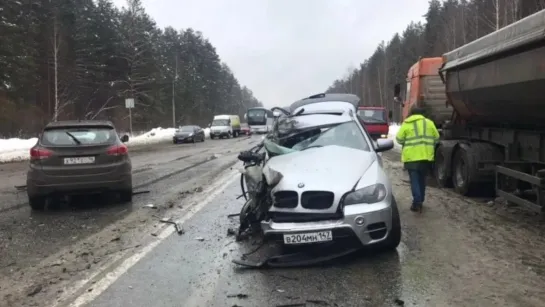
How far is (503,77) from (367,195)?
12.4 feet

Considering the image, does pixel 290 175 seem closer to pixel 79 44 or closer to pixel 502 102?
pixel 502 102

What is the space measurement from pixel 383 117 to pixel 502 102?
2096 cm

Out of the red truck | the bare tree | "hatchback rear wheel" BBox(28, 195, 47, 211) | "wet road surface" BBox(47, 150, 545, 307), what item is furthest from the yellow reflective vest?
the bare tree

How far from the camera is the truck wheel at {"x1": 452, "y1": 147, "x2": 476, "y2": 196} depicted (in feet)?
31.8

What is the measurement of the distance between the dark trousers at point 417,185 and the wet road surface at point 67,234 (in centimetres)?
394

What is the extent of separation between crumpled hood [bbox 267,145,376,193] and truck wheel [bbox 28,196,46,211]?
15.3ft

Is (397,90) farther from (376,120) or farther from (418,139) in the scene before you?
(376,120)

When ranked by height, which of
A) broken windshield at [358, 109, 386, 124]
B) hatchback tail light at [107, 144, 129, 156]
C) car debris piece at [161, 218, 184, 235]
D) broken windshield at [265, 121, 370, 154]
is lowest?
car debris piece at [161, 218, 184, 235]

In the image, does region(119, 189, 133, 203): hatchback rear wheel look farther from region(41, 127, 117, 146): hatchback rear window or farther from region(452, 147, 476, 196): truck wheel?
region(452, 147, 476, 196): truck wheel

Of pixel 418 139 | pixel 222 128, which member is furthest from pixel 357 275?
pixel 222 128

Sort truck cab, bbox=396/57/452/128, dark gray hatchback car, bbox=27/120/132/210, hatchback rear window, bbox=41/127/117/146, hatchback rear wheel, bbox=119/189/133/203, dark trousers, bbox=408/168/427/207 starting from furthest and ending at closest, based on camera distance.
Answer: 1. truck cab, bbox=396/57/452/128
2. hatchback rear wheel, bbox=119/189/133/203
3. hatchback rear window, bbox=41/127/117/146
4. dark gray hatchback car, bbox=27/120/132/210
5. dark trousers, bbox=408/168/427/207

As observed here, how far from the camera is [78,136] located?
29.7 feet

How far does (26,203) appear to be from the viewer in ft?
31.8

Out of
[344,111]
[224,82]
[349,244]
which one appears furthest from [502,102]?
[224,82]
